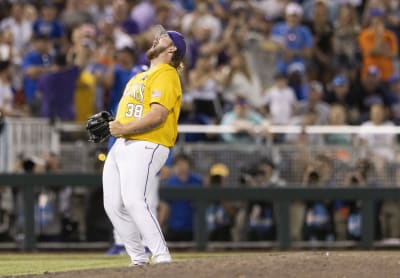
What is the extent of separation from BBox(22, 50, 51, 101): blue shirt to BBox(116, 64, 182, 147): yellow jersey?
6.90 meters

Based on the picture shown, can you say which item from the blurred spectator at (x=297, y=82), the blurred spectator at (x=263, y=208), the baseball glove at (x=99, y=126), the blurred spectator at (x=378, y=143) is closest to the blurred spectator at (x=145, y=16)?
the blurred spectator at (x=297, y=82)

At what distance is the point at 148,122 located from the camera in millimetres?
8688

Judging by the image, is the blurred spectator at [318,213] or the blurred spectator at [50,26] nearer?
the blurred spectator at [318,213]

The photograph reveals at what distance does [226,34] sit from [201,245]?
390 centimetres

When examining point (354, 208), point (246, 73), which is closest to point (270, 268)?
point (354, 208)

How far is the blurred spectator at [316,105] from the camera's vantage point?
15914 millimetres

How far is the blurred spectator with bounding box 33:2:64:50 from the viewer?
16.6 m

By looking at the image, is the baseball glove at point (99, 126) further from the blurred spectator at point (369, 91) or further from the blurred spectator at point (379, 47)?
the blurred spectator at point (379, 47)

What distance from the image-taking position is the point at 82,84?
1508 centimetres

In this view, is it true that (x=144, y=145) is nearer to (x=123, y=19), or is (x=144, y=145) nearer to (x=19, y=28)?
(x=19, y=28)

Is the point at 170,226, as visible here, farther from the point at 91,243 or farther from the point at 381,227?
the point at 381,227

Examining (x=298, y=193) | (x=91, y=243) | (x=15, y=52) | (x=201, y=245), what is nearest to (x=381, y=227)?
(x=298, y=193)

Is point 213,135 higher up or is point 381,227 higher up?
point 213,135

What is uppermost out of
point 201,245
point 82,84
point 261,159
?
point 82,84
